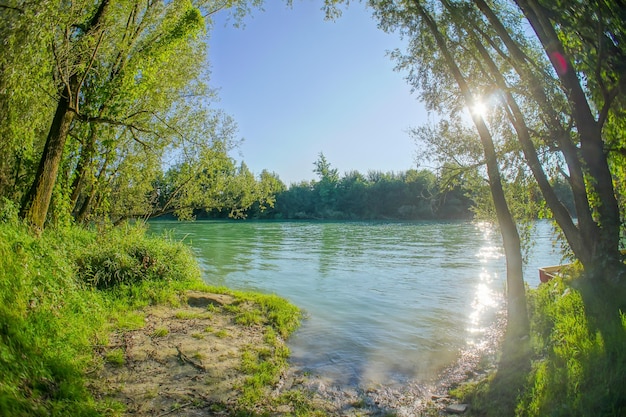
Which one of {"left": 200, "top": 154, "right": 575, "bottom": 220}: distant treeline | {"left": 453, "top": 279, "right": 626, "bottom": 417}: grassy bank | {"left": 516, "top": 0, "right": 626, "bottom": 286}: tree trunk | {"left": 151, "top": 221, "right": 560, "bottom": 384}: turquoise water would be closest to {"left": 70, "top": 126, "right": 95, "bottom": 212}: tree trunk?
{"left": 151, "top": 221, "right": 560, "bottom": 384}: turquoise water

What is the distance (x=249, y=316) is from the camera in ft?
30.1

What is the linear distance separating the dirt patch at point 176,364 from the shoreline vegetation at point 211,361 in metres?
0.02

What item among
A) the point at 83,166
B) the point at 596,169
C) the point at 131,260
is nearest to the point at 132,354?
the point at 131,260

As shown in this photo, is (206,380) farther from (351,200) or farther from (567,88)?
(351,200)

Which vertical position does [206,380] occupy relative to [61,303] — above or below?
below

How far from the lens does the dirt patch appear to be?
16.3 feet

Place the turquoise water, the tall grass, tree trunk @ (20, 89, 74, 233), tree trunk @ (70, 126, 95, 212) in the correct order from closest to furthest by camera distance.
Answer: the tall grass, the turquoise water, tree trunk @ (20, 89, 74, 233), tree trunk @ (70, 126, 95, 212)

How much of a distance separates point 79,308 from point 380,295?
9.39 meters

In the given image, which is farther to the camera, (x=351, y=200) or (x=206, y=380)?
(x=351, y=200)

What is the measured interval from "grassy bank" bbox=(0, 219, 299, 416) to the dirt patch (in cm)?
21

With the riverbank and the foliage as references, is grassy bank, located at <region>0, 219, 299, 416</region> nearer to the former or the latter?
the riverbank

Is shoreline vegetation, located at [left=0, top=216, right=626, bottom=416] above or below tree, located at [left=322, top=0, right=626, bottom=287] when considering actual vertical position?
below

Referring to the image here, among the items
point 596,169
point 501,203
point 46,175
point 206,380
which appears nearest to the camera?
point 206,380

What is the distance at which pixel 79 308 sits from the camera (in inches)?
268
